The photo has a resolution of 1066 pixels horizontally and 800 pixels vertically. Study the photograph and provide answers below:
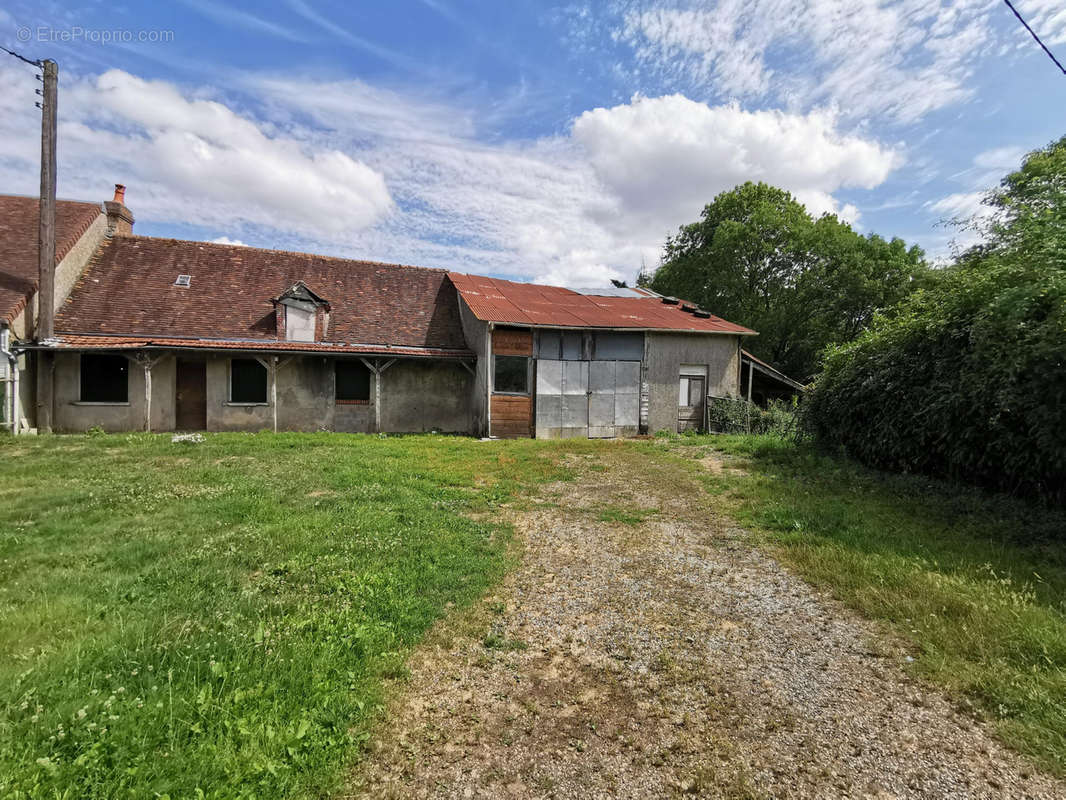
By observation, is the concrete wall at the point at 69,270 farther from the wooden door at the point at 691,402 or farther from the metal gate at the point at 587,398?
the wooden door at the point at 691,402

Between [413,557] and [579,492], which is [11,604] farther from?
[579,492]

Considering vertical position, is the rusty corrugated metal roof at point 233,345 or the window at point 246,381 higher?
the rusty corrugated metal roof at point 233,345

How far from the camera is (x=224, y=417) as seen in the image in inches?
550

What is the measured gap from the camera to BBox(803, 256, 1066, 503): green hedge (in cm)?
575

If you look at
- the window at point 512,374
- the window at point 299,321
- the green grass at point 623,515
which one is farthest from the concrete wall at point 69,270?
the green grass at point 623,515

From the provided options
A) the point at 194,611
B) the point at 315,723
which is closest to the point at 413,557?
the point at 194,611

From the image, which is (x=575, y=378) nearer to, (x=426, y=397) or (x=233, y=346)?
(x=426, y=397)

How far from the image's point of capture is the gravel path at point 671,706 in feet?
7.84

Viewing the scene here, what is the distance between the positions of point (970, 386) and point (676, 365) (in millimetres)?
9362

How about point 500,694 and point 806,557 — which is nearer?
point 500,694

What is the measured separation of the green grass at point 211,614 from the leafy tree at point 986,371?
6.67m

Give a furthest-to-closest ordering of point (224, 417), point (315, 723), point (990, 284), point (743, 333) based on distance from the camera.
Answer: point (743, 333) < point (224, 417) < point (990, 284) < point (315, 723)

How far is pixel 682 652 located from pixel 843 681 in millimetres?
1022

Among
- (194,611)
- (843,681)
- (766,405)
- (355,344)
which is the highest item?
(355,344)
